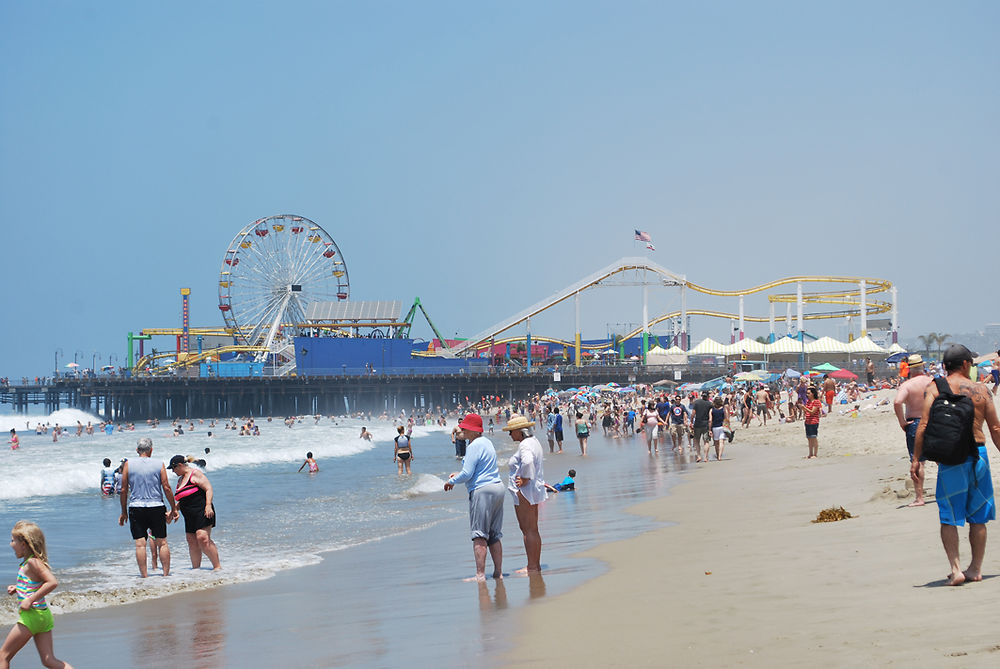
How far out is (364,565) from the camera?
8.59m

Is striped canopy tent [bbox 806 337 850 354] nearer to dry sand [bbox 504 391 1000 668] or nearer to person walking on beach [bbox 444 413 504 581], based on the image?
dry sand [bbox 504 391 1000 668]

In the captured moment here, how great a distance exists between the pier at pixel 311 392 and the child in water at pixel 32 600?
6622cm

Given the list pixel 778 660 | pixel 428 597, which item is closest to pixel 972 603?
pixel 778 660

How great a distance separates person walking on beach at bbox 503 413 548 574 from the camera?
7.13m

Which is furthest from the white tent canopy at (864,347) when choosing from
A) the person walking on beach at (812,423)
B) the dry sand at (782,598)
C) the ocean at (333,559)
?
the dry sand at (782,598)

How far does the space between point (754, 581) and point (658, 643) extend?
146 centimetres

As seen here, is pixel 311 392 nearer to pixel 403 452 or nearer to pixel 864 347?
pixel 864 347

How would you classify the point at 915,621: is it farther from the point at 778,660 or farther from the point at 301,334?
the point at 301,334

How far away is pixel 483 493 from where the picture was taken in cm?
715

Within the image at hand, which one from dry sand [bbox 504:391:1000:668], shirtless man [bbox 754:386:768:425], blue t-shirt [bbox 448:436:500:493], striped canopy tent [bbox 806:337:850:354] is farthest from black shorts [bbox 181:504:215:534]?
striped canopy tent [bbox 806:337:850:354]

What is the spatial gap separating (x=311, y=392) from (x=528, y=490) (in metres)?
69.0

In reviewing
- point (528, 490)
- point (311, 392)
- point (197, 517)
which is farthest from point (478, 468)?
point (311, 392)

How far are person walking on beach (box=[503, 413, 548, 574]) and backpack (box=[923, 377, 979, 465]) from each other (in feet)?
9.50

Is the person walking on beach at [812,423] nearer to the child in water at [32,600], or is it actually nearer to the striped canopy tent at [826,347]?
the child in water at [32,600]
